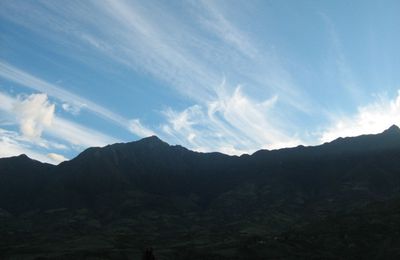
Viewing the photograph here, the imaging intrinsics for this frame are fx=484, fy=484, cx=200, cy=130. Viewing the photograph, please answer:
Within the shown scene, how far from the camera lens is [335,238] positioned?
194000mm

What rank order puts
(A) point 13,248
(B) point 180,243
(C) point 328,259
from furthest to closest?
(B) point 180,243
(A) point 13,248
(C) point 328,259

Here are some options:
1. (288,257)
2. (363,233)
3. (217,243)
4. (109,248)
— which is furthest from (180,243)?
(363,233)

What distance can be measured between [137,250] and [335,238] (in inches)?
3112

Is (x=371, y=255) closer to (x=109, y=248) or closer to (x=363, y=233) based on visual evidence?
(x=363, y=233)

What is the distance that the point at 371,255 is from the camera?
17350cm

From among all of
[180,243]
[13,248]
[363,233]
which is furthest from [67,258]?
[363,233]

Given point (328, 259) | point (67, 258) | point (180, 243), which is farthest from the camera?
point (180, 243)

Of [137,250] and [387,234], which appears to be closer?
[137,250]

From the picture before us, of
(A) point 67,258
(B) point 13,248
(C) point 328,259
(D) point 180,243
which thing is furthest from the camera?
(D) point 180,243

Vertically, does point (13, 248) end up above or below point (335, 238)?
below

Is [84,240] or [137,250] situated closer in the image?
[137,250]

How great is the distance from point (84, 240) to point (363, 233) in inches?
4476

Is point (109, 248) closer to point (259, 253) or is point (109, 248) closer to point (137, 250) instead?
point (137, 250)

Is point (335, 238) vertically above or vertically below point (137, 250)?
above
